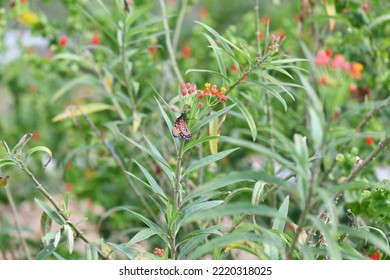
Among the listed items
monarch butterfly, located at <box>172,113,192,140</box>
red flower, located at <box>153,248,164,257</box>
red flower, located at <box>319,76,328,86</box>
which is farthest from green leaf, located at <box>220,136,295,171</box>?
red flower, located at <box>153,248,164,257</box>

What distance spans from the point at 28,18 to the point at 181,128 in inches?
61.0

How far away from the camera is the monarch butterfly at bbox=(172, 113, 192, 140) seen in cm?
146

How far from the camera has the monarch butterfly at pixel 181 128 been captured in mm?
1464

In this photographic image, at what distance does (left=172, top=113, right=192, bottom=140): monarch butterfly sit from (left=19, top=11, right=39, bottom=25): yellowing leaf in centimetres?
153

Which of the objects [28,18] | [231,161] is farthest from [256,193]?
[231,161]

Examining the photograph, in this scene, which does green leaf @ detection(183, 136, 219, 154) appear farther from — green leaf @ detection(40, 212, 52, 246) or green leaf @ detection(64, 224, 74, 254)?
green leaf @ detection(40, 212, 52, 246)

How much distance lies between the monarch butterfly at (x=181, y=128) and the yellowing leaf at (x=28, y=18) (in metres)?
1.53

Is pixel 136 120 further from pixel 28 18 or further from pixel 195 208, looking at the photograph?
pixel 28 18

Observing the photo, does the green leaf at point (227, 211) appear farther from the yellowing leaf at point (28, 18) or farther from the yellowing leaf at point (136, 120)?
the yellowing leaf at point (28, 18)
